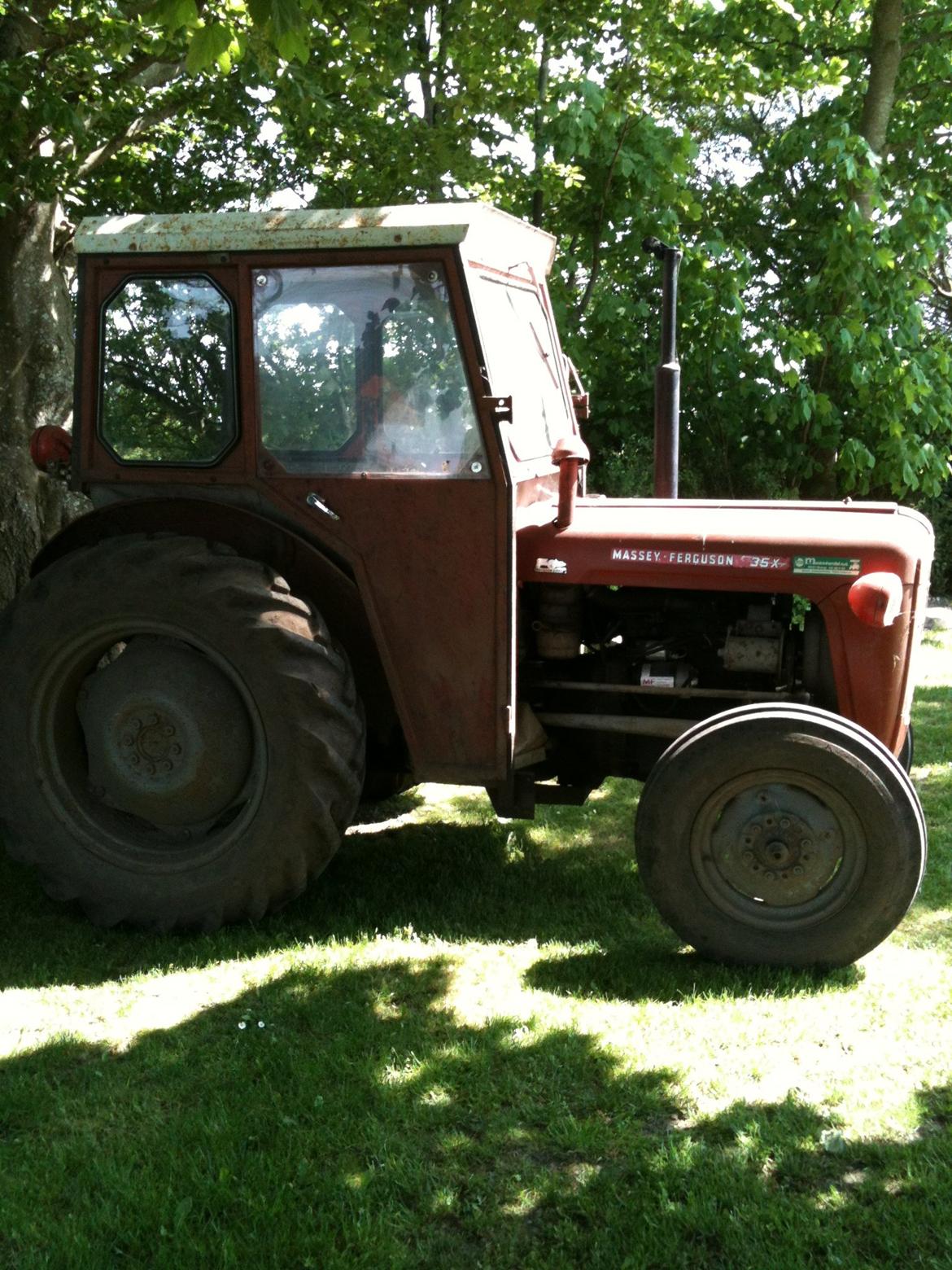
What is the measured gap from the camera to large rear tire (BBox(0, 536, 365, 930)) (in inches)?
168

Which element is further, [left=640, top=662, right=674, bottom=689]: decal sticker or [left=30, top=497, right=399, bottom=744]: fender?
[left=640, top=662, right=674, bottom=689]: decal sticker

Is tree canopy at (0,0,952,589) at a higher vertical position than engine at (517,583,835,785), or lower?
higher

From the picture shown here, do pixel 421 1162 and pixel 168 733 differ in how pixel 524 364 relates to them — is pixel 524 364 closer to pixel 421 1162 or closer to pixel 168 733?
pixel 168 733

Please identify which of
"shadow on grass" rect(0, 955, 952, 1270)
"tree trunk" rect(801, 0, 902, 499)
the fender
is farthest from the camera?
"tree trunk" rect(801, 0, 902, 499)

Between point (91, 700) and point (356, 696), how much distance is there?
93 cm

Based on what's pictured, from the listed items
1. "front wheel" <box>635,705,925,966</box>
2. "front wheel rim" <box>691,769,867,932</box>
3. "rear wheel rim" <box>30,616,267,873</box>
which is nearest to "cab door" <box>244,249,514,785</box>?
"rear wheel rim" <box>30,616,267,873</box>

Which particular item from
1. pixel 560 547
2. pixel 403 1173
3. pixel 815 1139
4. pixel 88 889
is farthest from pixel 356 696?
pixel 815 1139

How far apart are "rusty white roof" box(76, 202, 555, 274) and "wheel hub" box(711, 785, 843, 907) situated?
199 centimetres

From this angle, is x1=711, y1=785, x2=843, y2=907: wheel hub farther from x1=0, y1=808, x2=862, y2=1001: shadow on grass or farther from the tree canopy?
the tree canopy

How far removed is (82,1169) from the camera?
3.09 meters

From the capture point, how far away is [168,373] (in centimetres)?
446

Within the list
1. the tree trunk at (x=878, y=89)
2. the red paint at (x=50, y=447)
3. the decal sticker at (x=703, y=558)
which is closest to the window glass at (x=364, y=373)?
the decal sticker at (x=703, y=558)

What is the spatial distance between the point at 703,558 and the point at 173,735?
186 centimetres

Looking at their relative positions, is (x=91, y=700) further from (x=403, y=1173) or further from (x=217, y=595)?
(x=403, y=1173)
